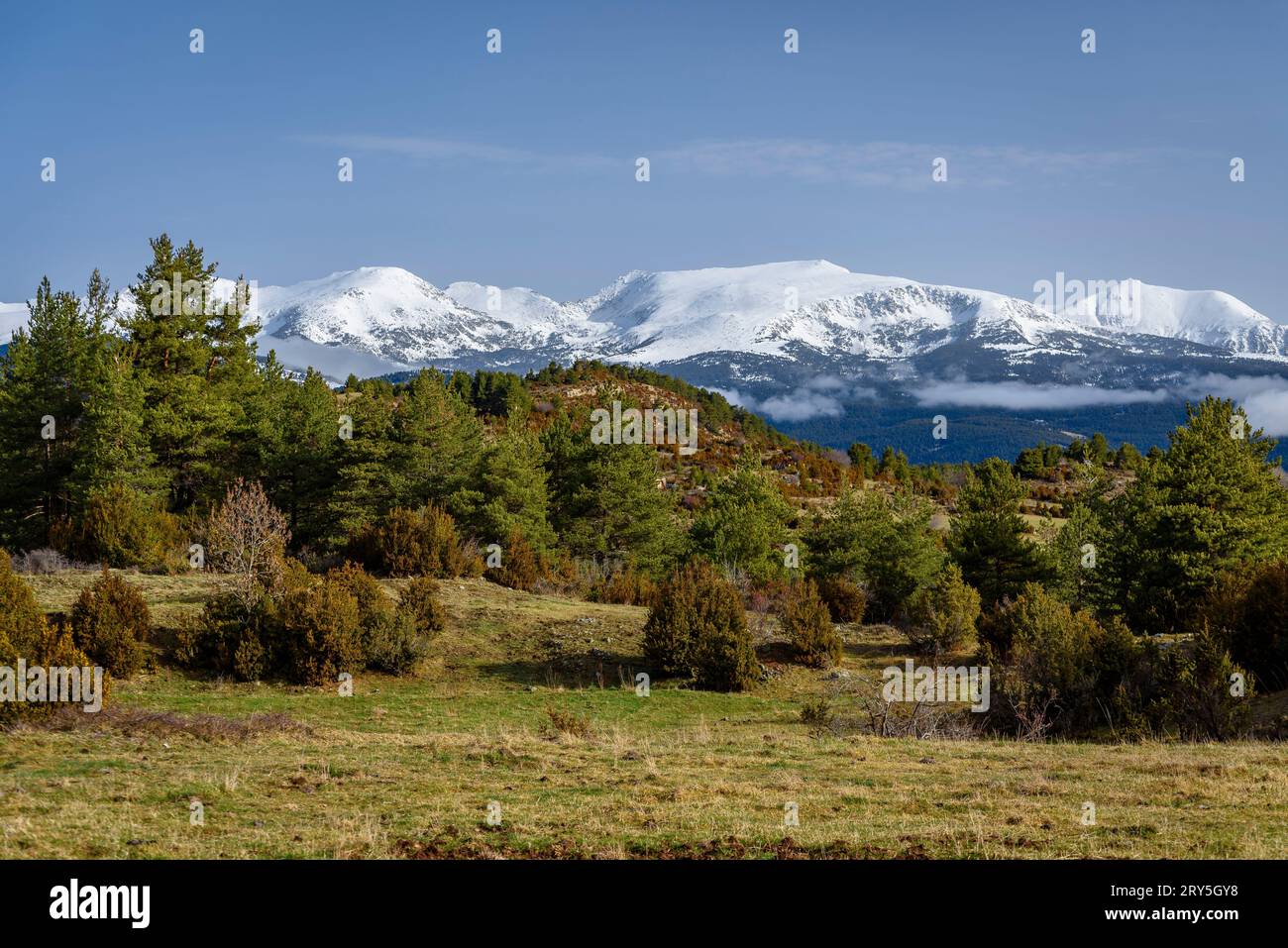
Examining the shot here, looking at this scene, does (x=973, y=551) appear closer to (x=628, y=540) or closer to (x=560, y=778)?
(x=628, y=540)

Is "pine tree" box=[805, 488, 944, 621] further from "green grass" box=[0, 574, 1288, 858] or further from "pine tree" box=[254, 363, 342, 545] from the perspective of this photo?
"pine tree" box=[254, 363, 342, 545]

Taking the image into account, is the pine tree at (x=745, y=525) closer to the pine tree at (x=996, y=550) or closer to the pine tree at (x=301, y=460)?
the pine tree at (x=996, y=550)

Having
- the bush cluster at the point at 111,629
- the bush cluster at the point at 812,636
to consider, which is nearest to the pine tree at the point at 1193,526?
the bush cluster at the point at 812,636

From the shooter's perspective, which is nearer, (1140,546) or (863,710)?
(863,710)

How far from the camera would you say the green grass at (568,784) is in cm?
920

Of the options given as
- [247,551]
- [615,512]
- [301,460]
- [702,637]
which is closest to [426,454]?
[301,460]

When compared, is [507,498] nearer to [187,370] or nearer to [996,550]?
[187,370]

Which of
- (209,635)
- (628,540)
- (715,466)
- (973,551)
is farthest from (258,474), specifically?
(715,466)

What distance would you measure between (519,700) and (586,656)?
13.5 feet

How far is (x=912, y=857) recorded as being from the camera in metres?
8.70

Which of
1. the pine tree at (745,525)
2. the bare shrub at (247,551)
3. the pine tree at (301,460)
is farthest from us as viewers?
the pine tree at (745,525)

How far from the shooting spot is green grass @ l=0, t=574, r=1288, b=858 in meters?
9.20

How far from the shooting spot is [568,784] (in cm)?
1249

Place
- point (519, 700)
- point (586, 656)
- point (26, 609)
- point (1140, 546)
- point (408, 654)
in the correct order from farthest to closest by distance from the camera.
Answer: point (1140, 546) < point (586, 656) < point (408, 654) < point (519, 700) < point (26, 609)
